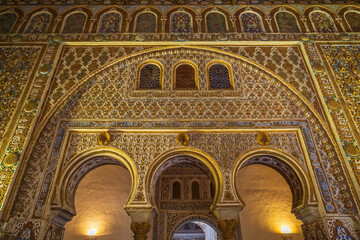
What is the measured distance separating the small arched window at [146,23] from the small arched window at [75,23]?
153 cm

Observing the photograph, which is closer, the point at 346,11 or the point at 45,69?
the point at 45,69

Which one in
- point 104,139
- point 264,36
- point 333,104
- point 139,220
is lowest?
point 139,220

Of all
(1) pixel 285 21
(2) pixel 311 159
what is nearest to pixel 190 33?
(1) pixel 285 21

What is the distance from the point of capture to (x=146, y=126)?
224 inches

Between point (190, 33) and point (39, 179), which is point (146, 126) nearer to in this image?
point (39, 179)

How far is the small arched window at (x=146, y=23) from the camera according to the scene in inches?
278

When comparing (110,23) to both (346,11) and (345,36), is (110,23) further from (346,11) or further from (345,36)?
(346,11)

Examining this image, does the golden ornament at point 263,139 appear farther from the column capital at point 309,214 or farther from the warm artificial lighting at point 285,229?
the warm artificial lighting at point 285,229

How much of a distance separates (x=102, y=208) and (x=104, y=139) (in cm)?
417

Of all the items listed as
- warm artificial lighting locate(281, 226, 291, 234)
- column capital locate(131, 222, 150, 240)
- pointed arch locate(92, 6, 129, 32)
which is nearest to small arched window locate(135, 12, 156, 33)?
pointed arch locate(92, 6, 129, 32)

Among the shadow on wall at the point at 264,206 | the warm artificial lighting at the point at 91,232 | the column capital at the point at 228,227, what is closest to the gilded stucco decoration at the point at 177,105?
the column capital at the point at 228,227

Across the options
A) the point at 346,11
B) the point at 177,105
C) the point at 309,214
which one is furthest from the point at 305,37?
the point at 309,214

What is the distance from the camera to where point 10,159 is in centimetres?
511

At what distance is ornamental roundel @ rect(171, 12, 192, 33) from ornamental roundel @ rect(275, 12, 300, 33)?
8.26 feet
